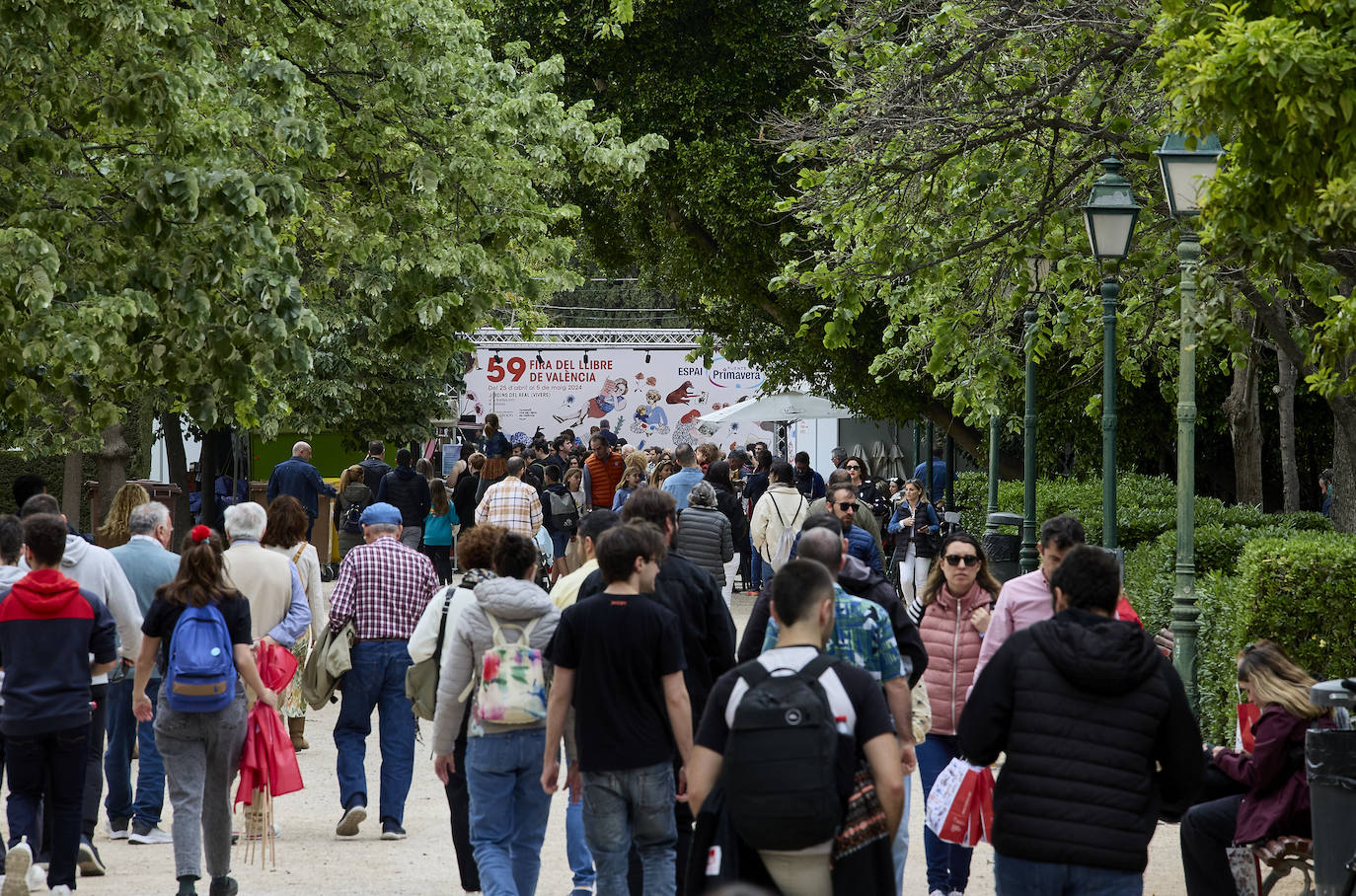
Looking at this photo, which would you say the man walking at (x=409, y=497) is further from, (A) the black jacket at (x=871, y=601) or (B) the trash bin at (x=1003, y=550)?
(A) the black jacket at (x=871, y=601)

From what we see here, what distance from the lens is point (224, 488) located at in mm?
28250

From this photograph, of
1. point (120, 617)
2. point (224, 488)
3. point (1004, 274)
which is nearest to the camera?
point (120, 617)

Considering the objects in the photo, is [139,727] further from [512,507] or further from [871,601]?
[512,507]

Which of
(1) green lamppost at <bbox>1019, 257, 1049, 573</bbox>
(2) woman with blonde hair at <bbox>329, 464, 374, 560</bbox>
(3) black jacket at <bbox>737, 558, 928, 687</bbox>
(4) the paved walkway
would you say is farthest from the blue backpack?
(2) woman with blonde hair at <bbox>329, 464, 374, 560</bbox>

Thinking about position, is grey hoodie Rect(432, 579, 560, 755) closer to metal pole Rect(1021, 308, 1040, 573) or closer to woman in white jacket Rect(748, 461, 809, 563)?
woman in white jacket Rect(748, 461, 809, 563)

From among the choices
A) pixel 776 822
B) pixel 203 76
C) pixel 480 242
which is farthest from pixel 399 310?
pixel 776 822

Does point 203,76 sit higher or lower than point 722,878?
higher

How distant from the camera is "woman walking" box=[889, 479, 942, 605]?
1700 centimetres

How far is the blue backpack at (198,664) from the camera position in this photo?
698 cm

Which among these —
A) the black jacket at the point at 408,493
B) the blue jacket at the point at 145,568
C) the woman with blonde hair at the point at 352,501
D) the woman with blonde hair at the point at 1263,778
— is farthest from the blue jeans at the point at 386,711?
the black jacket at the point at 408,493

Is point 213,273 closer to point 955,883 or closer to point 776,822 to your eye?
point 955,883

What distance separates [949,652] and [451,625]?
2.25m

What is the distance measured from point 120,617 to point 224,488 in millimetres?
21046

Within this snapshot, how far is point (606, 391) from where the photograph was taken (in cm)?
4103
